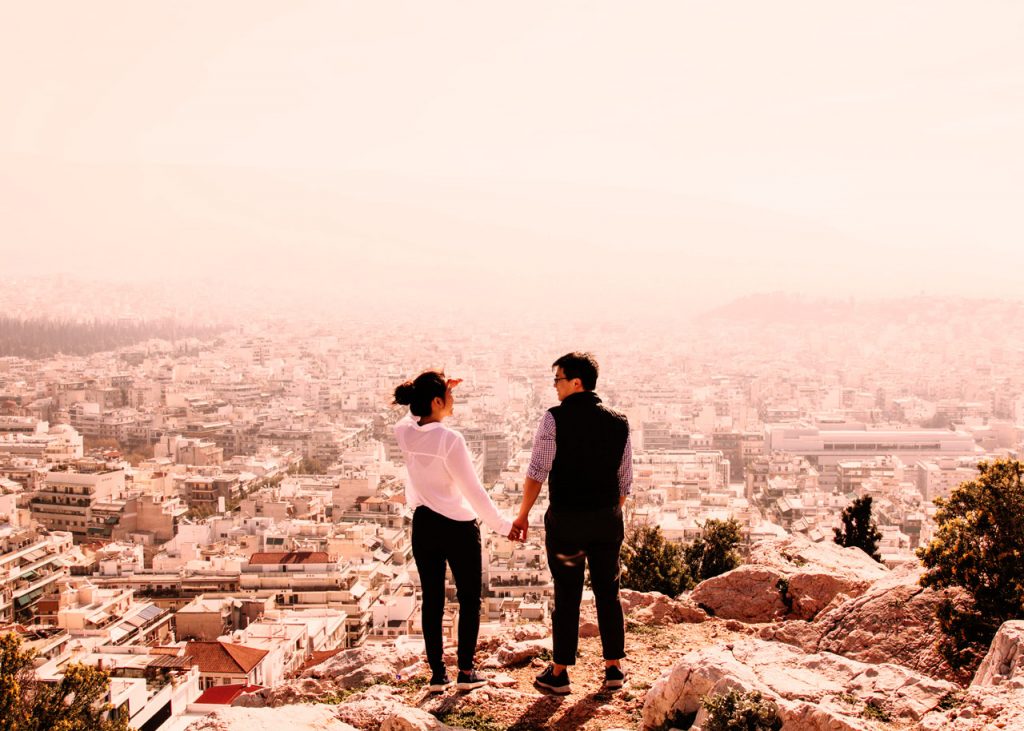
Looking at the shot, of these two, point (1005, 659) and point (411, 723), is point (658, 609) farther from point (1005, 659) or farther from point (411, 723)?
point (411, 723)

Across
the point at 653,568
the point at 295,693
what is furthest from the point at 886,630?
the point at 653,568

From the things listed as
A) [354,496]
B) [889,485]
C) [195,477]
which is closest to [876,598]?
[354,496]

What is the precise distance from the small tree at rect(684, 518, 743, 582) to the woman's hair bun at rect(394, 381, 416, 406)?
4.62m

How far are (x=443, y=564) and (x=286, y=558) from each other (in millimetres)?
17822

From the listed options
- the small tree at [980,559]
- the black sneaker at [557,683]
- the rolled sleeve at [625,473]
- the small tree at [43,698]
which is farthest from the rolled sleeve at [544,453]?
the small tree at [43,698]

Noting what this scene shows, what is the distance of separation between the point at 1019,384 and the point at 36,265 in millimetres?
112894

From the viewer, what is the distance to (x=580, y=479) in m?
3.28

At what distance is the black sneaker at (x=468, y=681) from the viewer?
347 cm

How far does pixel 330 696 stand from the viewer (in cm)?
392

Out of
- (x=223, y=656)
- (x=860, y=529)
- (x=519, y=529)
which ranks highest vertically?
(x=519, y=529)

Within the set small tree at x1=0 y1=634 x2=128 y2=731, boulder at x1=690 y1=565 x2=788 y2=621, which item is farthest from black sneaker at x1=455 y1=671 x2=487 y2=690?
small tree at x1=0 y1=634 x2=128 y2=731

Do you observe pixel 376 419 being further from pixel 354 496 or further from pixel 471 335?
pixel 471 335

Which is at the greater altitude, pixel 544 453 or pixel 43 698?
pixel 544 453

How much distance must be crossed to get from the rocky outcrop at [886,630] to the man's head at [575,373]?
1540mm
